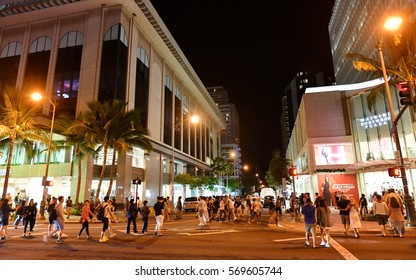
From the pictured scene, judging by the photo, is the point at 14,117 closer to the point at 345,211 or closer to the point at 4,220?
the point at 4,220

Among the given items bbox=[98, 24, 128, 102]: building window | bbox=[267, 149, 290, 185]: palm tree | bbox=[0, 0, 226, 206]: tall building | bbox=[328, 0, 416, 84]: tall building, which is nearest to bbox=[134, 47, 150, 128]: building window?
bbox=[0, 0, 226, 206]: tall building

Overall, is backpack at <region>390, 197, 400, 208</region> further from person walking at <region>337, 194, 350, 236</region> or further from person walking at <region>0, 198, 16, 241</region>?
person walking at <region>0, 198, 16, 241</region>

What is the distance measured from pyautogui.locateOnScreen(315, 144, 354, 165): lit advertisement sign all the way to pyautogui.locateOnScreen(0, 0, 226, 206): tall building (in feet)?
55.8

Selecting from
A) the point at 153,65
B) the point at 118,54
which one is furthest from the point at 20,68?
the point at 153,65

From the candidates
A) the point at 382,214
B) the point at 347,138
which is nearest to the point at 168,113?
the point at 347,138

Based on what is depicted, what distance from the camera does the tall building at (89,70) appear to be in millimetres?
32750

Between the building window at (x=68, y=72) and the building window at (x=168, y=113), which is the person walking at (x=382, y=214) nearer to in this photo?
the building window at (x=68, y=72)

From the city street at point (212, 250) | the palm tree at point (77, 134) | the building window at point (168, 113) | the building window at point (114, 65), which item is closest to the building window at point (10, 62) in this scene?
the building window at point (114, 65)

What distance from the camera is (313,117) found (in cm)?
3291

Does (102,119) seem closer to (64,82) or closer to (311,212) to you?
(64,82)

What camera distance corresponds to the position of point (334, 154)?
31.8 metres
